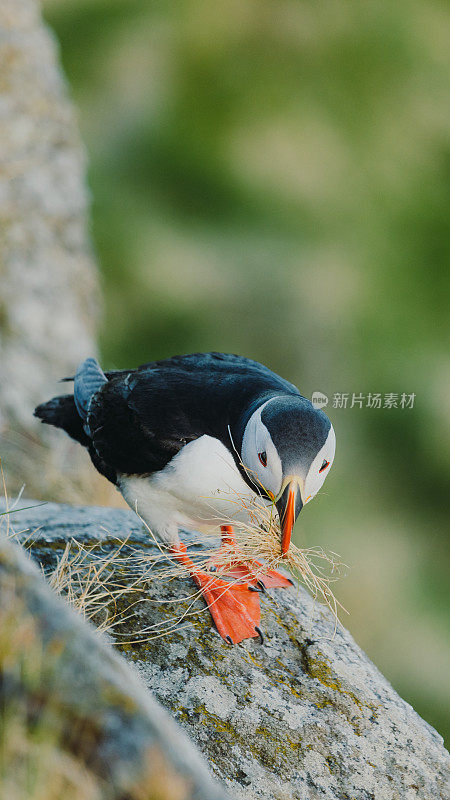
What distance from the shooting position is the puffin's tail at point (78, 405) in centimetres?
367

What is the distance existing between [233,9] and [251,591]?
1500 centimetres

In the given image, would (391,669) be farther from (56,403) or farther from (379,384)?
(56,403)

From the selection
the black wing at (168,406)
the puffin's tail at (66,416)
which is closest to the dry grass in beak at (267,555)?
the black wing at (168,406)

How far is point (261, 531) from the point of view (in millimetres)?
2604

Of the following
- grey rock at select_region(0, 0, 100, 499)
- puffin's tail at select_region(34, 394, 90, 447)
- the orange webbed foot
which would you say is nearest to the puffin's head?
the orange webbed foot

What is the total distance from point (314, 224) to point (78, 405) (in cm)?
1072

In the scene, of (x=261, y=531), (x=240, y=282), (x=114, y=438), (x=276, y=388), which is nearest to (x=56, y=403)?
(x=114, y=438)

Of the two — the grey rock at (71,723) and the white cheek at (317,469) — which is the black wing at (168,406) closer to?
the white cheek at (317,469)

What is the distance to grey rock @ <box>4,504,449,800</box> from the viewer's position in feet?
7.21

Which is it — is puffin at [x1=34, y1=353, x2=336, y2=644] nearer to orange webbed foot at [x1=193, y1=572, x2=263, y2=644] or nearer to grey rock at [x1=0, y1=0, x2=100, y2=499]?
orange webbed foot at [x1=193, y1=572, x2=263, y2=644]

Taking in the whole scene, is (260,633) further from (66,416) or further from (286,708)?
(66,416)

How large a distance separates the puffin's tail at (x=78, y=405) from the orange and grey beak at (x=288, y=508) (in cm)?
133

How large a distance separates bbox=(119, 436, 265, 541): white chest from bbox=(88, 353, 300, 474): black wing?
0.07 m

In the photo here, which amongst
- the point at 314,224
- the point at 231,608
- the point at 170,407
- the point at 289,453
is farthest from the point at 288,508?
the point at 314,224
